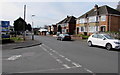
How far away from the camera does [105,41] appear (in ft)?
55.5

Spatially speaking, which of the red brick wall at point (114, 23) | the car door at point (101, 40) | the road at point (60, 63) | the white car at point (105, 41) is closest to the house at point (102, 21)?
the red brick wall at point (114, 23)

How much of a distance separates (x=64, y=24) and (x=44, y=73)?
68748 millimetres

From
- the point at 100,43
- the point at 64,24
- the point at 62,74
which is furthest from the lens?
the point at 64,24

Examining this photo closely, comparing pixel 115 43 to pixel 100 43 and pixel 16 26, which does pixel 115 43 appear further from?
pixel 16 26

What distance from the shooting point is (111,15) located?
42.7 meters

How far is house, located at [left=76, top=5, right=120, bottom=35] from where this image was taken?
140ft

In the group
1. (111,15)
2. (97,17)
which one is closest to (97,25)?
(97,17)

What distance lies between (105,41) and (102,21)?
28.6 meters

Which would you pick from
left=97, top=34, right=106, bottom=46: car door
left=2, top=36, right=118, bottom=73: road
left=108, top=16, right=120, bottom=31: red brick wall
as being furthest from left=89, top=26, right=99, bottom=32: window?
left=2, top=36, right=118, bottom=73: road

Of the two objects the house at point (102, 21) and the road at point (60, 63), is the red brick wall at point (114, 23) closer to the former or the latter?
the house at point (102, 21)

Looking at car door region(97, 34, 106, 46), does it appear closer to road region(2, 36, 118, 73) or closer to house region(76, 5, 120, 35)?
road region(2, 36, 118, 73)

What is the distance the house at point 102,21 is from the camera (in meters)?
42.7

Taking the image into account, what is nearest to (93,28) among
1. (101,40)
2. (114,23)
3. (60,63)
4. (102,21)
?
(102,21)

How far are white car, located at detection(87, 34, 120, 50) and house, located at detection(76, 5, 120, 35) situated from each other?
25.2 m
